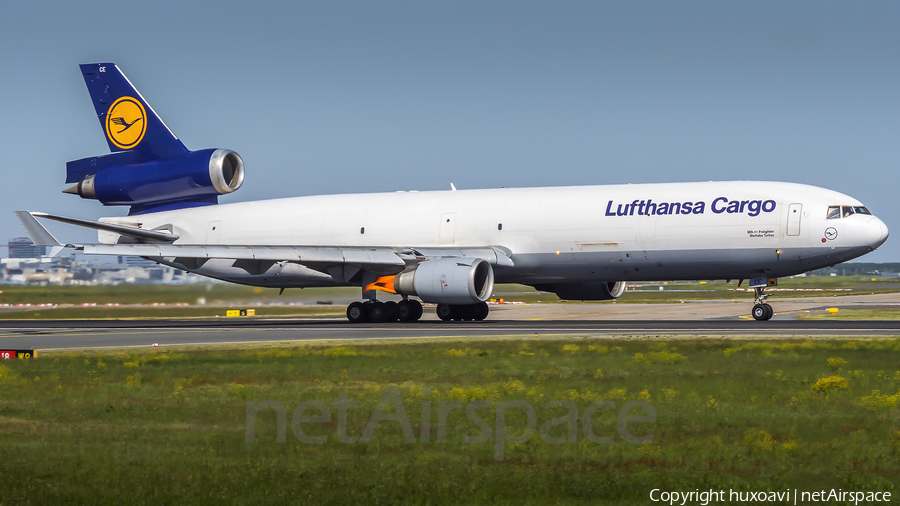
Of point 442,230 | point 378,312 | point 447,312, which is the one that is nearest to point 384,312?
point 378,312

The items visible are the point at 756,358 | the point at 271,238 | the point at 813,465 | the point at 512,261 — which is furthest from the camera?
the point at 271,238

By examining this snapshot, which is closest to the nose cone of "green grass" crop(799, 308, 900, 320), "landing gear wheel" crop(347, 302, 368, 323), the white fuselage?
the white fuselage

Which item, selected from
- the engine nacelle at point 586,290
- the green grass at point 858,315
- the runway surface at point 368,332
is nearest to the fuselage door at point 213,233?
the runway surface at point 368,332

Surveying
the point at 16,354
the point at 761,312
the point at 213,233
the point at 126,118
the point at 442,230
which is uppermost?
the point at 126,118

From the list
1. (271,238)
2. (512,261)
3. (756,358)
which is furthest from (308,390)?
(271,238)

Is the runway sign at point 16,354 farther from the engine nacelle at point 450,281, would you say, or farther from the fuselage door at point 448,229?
the fuselage door at point 448,229

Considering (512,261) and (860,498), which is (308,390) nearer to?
(860,498)

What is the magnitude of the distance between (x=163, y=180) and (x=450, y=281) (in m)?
14.2

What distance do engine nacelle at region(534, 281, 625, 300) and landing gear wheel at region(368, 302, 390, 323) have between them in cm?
596

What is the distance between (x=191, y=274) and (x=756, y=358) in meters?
26.8

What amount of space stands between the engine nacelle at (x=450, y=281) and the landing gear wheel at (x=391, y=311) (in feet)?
4.31

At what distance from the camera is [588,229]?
30.1m

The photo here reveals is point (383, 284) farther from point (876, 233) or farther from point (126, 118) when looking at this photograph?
point (876, 233)

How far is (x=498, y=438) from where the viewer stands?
9336mm
